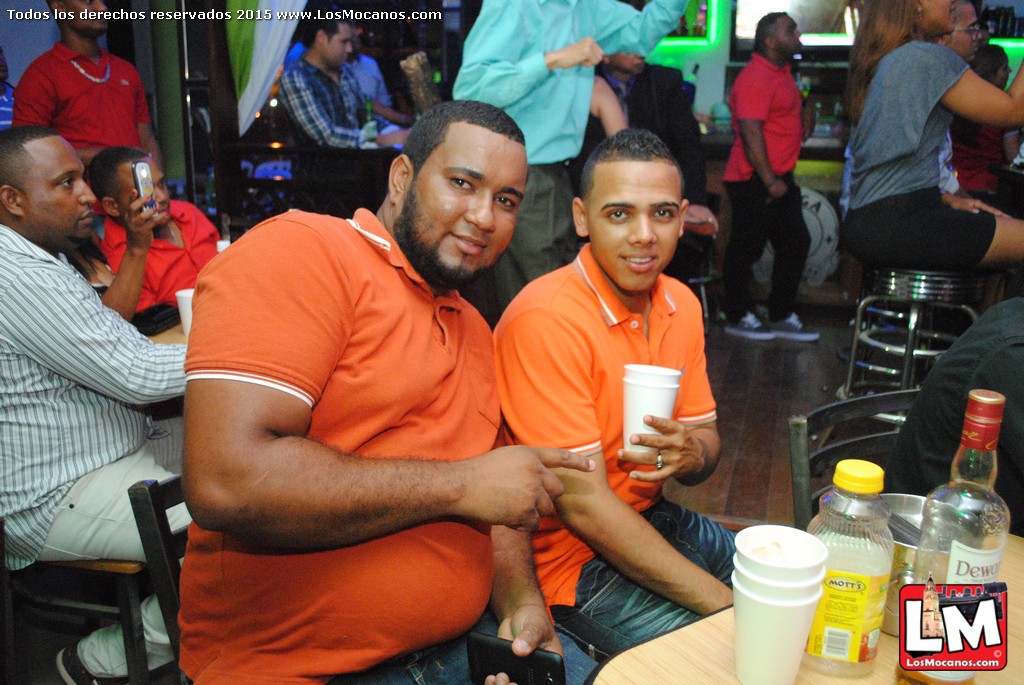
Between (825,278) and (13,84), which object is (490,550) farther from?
(825,278)

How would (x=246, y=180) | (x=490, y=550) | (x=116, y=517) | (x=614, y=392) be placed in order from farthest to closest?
(x=246, y=180) → (x=116, y=517) → (x=614, y=392) → (x=490, y=550)

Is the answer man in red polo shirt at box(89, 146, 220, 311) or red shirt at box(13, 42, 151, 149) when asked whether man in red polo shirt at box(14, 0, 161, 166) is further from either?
man in red polo shirt at box(89, 146, 220, 311)

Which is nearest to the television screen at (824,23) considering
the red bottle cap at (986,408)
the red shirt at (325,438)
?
the red shirt at (325,438)

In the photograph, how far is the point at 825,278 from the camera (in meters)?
6.02

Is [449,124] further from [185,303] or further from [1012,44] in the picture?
[1012,44]

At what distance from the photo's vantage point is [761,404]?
13.7 ft

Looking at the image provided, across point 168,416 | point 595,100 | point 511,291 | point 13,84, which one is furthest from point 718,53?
point 168,416

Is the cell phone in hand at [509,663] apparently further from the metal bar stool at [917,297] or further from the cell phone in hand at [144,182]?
the metal bar stool at [917,297]

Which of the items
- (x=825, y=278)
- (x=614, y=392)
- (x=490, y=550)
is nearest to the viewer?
(x=490, y=550)

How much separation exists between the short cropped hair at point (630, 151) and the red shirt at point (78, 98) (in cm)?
304

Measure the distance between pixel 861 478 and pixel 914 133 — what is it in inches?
88.7

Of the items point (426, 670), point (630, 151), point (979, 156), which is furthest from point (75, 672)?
point (979, 156)

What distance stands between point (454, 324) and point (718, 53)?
617 cm

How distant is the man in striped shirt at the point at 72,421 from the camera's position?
1.70m
